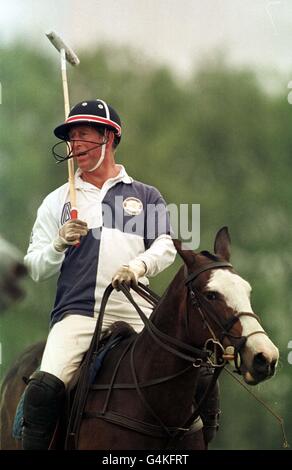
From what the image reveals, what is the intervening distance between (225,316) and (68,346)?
1068 mm

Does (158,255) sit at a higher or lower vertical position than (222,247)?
higher

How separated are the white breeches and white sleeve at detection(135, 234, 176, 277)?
17.0 inches

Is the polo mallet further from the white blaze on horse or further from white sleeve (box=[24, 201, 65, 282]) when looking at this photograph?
the white blaze on horse

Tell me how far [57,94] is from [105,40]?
867 millimetres

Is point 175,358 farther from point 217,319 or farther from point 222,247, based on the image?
point 222,247

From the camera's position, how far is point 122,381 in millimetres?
4148

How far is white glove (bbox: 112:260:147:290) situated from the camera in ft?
13.6

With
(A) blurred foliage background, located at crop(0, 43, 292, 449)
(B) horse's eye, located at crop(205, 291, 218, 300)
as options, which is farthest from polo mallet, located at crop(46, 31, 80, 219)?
(A) blurred foliage background, located at crop(0, 43, 292, 449)

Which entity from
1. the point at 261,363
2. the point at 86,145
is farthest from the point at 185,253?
the point at 86,145

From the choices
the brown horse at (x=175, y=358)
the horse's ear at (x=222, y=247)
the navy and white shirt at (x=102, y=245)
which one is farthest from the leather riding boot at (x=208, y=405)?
the horse's ear at (x=222, y=247)

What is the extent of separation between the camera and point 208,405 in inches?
177

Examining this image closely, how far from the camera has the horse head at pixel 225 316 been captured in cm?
351

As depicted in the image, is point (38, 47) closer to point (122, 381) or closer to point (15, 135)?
point (15, 135)
